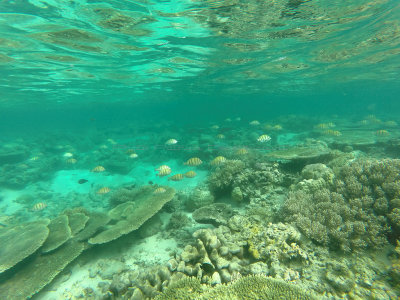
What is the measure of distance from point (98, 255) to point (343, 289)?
7124mm

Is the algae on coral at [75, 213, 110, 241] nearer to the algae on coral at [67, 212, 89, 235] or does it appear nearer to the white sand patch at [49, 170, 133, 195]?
the algae on coral at [67, 212, 89, 235]

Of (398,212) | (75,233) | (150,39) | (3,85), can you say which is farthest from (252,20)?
(3,85)

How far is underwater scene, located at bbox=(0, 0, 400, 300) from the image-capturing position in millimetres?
3850

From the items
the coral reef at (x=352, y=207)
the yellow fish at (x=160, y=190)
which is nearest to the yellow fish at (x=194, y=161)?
the yellow fish at (x=160, y=190)

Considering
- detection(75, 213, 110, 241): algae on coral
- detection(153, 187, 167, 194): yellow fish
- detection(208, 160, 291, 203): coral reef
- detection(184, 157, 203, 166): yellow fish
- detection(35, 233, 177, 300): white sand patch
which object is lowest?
detection(35, 233, 177, 300): white sand patch

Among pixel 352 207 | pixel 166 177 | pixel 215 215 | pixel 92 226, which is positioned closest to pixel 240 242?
pixel 215 215

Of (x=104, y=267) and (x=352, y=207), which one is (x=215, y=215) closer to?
Answer: (x=352, y=207)

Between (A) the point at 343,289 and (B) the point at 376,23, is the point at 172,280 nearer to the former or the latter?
(A) the point at 343,289

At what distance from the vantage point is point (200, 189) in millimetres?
8961

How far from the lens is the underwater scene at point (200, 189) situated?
3.85 metres

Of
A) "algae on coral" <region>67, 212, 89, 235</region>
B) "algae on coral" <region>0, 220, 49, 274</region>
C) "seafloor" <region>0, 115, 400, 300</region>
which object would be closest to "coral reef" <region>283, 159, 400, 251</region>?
"seafloor" <region>0, 115, 400, 300</region>

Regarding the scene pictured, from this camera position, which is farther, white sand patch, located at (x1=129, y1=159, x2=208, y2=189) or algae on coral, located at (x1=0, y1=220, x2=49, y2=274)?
white sand patch, located at (x1=129, y1=159, x2=208, y2=189)

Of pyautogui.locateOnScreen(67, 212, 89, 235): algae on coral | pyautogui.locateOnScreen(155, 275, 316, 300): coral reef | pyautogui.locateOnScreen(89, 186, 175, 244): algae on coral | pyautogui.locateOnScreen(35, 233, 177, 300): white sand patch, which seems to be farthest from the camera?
pyautogui.locateOnScreen(67, 212, 89, 235): algae on coral

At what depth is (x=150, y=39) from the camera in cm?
1371
